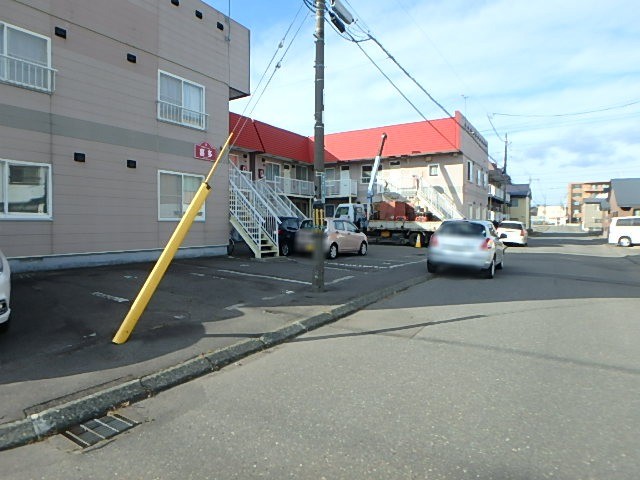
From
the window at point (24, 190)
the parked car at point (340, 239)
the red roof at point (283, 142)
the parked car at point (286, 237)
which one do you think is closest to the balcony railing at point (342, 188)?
the red roof at point (283, 142)

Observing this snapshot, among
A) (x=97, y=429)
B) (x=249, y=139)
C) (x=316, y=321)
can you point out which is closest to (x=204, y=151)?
(x=316, y=321)

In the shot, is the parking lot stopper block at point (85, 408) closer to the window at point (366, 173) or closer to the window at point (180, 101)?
the window at point (180, 101)

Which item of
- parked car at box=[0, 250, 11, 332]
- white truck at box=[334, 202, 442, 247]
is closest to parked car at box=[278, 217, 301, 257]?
white truck at box=[334, 202, 442, 247]

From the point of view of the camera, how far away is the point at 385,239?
25188 millimetres

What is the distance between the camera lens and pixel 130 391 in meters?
4.08

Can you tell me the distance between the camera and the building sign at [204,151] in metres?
14.4

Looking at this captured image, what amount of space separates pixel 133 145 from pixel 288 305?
25.8 feet

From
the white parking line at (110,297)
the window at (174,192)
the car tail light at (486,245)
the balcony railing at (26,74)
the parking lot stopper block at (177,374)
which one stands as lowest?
the parking lot stopper block at (177,374)

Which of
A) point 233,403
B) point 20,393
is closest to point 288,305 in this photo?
point 233,403

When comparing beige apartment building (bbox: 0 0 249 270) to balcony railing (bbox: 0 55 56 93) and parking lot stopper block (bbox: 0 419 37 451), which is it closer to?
balcony railing (bbox: 0 55 56 93)

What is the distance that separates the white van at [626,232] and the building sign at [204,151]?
28.4 metres

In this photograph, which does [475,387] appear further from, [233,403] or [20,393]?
[20,393]

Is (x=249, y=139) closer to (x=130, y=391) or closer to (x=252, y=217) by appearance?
(x=252, y=217)

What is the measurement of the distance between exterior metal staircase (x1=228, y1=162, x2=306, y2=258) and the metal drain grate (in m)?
11.0
